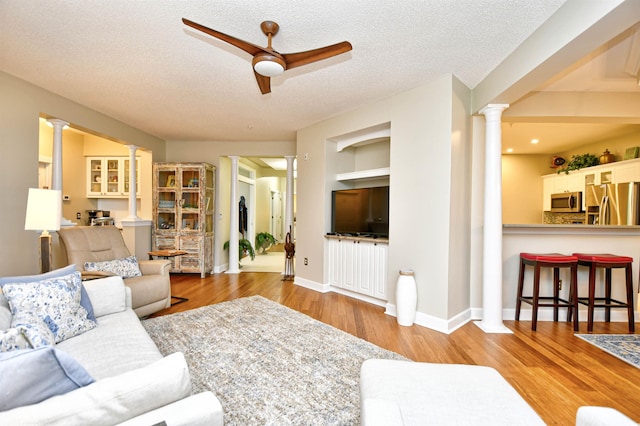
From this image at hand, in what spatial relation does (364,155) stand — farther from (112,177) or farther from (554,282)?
(112,177)

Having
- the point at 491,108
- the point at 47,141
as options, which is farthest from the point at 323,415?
the point at 47,141

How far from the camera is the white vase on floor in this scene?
126 inches

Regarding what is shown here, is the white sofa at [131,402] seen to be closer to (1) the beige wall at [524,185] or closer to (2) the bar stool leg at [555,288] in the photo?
(2) the bar stool leg at [555,288]

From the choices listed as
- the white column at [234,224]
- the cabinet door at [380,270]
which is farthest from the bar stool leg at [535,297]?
the white column at [234,224]

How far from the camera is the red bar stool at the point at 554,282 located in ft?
10.1

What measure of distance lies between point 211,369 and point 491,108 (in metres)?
3.53

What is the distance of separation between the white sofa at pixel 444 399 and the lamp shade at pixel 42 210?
9.10 ft

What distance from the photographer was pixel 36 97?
A: 339cm

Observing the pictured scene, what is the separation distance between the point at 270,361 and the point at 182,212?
407cm

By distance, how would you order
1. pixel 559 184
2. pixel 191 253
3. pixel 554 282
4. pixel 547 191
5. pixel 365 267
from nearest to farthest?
1. pixel 554 282
2. pixel 365 267
3. pixel 191 253
4. pixel 559 184
5. pixel 547 191

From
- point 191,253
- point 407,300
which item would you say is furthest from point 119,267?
point 407,300

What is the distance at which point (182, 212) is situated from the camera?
18.2 feet

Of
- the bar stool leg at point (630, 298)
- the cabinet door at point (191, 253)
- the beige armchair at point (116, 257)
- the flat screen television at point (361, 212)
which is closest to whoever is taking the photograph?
the bar stool leg at point (630, 298)

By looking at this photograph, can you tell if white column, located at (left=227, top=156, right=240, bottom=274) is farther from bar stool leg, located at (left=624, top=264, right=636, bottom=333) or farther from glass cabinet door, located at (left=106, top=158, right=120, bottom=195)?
bar stool leg, located at (left=624, top=264, right=636, bottom=333)
